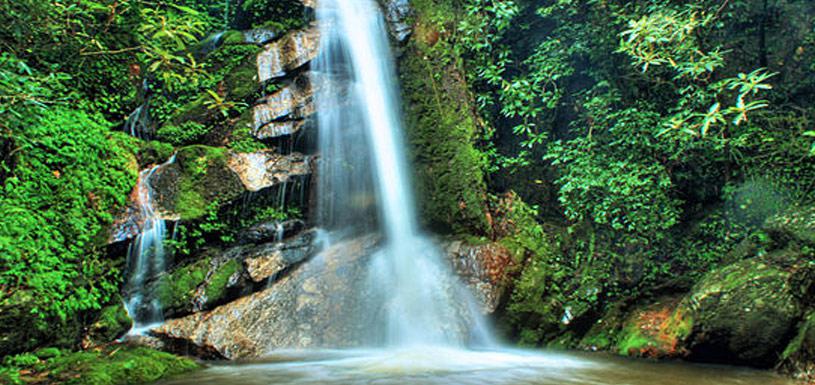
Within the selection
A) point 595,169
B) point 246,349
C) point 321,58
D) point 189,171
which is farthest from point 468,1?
point 246,349

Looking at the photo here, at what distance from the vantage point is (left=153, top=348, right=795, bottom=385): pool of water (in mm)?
4070

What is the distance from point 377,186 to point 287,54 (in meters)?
3.02

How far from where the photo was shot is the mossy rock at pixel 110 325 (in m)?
5.46

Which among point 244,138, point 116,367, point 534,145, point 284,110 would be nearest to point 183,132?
point 244,138

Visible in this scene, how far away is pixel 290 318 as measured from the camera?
6.16 metres

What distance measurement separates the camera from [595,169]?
6.57 metres

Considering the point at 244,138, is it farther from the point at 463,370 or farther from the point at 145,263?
the point at 463,370

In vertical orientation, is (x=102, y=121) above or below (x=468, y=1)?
below

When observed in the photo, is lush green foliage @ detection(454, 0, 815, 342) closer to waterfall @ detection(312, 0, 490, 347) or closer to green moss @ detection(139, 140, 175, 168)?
waterfall @ detection(312, 0, 490, 347)

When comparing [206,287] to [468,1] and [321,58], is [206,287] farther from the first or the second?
[468,1]

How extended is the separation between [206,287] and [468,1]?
6.50 m

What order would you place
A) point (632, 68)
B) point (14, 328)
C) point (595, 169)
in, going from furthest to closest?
point (632, 68) → point (595, 169) → point (14, 328)

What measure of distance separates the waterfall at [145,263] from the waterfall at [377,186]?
2.49 meters

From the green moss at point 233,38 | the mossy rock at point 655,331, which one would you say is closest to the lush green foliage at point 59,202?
the green moss at point 233,38
